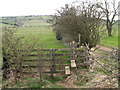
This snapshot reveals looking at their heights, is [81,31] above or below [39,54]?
above

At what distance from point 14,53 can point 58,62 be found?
237 cm

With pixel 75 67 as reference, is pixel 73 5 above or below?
above

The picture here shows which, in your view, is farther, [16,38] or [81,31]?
[81,31]

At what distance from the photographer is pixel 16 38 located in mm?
7078

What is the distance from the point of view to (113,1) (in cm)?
3147

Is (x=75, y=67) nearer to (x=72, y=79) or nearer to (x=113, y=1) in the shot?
(x=72, y=79)

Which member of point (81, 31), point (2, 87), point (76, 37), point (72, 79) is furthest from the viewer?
point (76, 37)

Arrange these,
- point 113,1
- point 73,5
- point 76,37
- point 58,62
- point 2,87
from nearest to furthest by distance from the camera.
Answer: point 2,87 < point 58,62 < point 76,37 < point 73,5 < point 113,1

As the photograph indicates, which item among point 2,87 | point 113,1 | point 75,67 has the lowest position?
point 2,87

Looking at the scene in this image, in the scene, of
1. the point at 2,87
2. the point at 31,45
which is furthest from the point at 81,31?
the point at 2,87

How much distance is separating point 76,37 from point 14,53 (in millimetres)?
6437

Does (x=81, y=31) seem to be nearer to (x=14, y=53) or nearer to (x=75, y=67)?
(x=75, y=67)

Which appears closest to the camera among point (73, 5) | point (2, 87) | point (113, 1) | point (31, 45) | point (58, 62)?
point (2, 87)

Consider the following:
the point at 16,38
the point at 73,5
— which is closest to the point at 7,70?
the point at 16,38
